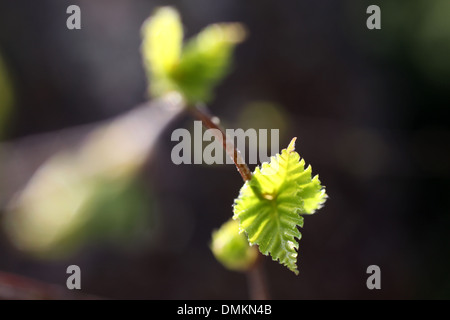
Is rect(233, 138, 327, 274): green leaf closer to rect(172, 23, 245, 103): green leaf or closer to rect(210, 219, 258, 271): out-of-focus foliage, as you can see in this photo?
rect(210, 219, 258, 271): out-of-focus foliage

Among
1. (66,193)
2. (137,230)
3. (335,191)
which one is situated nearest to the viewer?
(66,193)

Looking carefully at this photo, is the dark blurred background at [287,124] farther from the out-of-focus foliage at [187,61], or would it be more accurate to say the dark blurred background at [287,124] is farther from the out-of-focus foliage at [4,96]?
the out-of-focus foliage at [187,61]

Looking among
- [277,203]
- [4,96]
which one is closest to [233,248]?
[277,203]

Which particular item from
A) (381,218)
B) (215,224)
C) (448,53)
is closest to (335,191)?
(381,218)

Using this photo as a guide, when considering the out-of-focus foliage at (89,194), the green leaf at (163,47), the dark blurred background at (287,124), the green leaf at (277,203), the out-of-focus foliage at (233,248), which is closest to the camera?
the green leaf at (277,203)

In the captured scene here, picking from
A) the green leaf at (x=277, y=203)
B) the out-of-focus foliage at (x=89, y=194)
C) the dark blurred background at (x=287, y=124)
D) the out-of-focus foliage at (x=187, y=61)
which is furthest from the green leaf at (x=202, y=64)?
the dark blurred background at (x=287, y=124)

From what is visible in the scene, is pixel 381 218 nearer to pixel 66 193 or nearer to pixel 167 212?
pixel 167 212

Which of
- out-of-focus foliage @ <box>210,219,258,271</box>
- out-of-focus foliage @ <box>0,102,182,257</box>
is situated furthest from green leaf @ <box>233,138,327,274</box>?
out-of-focus foliage @ <box>0,102,182,257</box>
